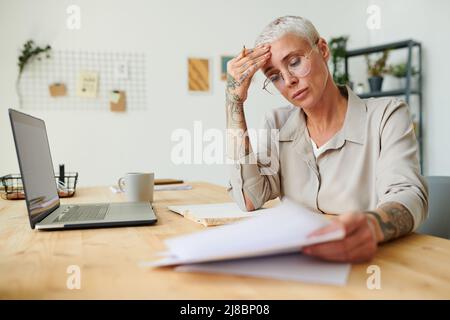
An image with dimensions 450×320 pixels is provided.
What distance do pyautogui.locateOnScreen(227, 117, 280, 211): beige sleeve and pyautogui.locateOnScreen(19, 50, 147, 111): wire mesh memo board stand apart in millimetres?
2292

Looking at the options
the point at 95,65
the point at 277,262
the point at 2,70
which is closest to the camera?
the point at 277,262

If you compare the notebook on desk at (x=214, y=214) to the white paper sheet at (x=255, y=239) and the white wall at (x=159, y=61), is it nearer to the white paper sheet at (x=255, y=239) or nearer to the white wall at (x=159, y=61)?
the white paper sheet at (x=255, y=239)

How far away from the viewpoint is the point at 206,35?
3656 mm

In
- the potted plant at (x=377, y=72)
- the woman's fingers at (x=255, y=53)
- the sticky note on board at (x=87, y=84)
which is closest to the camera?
the woman's fingers at (x=255, y=53)

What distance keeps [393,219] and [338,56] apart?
11.2 ft

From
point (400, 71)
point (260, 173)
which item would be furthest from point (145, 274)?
point (400, 71)

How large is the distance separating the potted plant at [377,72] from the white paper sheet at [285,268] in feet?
11.3

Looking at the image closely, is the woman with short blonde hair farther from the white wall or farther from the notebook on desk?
the white wall

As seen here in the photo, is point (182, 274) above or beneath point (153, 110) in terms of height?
beneath

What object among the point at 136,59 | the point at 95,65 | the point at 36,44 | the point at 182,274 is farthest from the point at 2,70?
the point at 182,274

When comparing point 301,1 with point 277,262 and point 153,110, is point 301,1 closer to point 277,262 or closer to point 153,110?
point 153,110

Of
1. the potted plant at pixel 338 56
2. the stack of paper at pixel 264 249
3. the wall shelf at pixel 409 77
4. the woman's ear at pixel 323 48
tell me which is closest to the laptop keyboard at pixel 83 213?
the stack of paper at pixel 264 249

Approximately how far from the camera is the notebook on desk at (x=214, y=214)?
960 mm

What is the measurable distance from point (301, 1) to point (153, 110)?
1652 millimetres
